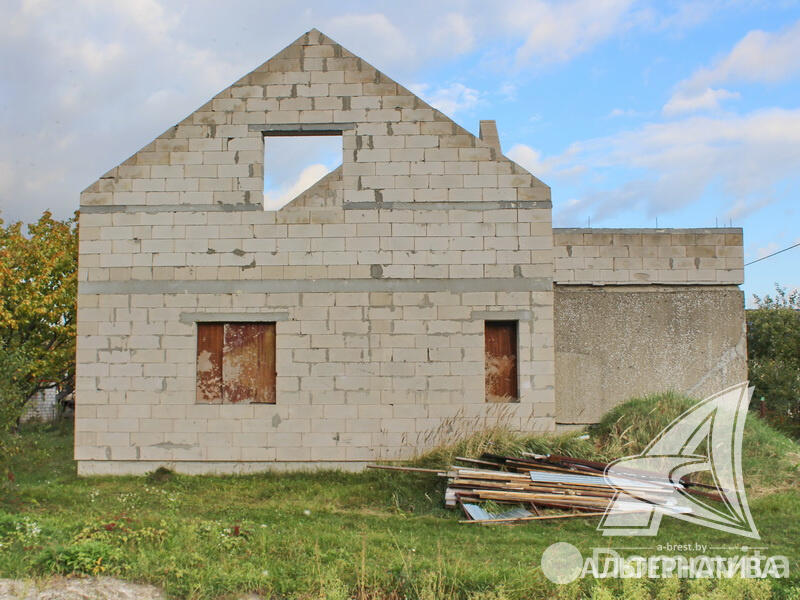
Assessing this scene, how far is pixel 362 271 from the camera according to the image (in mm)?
10758

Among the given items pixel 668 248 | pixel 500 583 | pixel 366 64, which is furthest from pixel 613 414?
pixel 366 64

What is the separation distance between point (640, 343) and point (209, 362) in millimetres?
6879

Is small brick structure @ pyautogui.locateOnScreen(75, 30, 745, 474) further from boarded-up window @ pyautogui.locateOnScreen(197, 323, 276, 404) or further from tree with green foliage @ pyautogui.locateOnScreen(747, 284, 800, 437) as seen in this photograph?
tree with green foliage @ pyautogui.locateOnScreen(747, 284, 800, 437)

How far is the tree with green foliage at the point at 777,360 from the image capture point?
19.8 meters

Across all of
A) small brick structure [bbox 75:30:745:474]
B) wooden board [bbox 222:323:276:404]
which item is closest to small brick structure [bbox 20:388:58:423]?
small brick structure [bbox 75:30:745:474]

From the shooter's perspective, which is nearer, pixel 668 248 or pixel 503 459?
pixel 503 459

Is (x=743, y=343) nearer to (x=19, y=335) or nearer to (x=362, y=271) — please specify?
A: (x=362, y=271)

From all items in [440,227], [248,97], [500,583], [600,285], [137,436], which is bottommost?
[500,583]

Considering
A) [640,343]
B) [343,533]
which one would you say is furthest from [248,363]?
[640,343]

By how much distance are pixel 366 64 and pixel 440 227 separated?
2.81 meters

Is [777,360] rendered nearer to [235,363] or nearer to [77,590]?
→ [235,363]

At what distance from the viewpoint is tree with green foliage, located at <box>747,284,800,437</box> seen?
779 inches

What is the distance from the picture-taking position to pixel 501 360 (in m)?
10.9

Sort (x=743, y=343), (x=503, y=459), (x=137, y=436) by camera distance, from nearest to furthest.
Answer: (x=503, y=459), (x=137, y=436), (x=743, y=343)
